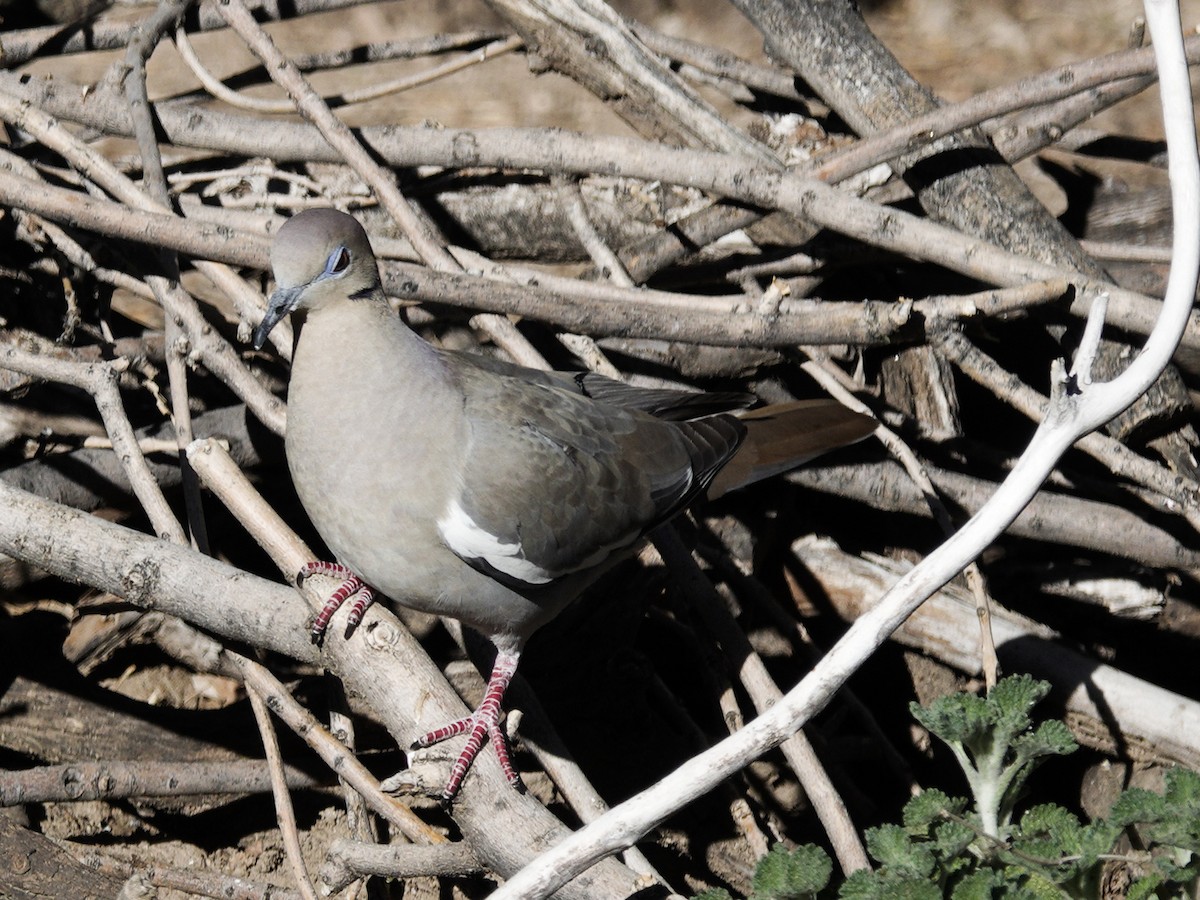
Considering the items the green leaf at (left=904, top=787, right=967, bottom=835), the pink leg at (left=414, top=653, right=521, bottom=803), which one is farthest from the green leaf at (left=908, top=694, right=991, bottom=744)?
the pink leg at (left=414, top=653, right=521, bottom=803)

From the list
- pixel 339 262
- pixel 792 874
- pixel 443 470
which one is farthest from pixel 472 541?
pixel 792 874

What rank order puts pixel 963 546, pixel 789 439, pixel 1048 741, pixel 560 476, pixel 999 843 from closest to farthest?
pixel 963 546
pixel 999 843
pixel 1048 741
pixel 560 476
pixel 789 439

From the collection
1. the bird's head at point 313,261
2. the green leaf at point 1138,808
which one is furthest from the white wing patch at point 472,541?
the green leaf at point 1138,808

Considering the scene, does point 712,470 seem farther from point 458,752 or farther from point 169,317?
point 169,317

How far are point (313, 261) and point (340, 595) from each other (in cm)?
71

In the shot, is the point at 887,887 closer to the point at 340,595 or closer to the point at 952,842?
the point at 952,842

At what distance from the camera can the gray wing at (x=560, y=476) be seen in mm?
2650

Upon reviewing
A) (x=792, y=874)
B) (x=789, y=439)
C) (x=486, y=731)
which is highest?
(x=789, y=439)

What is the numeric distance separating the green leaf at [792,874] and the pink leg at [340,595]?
1.02 metres

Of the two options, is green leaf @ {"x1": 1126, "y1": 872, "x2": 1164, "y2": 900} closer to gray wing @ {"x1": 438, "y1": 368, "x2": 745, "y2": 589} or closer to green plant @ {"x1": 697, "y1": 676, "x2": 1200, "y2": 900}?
green plant @ {"x1": 697, "y1": 676, "x2": 1200, "y2": 900}

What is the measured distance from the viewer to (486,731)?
8.63 ft

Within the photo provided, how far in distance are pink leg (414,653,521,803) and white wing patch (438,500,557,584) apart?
13.0 inches

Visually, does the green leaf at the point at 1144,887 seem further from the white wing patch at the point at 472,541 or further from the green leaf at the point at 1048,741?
the white wing patch at the point at 472,541

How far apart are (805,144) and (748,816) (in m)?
2.11
